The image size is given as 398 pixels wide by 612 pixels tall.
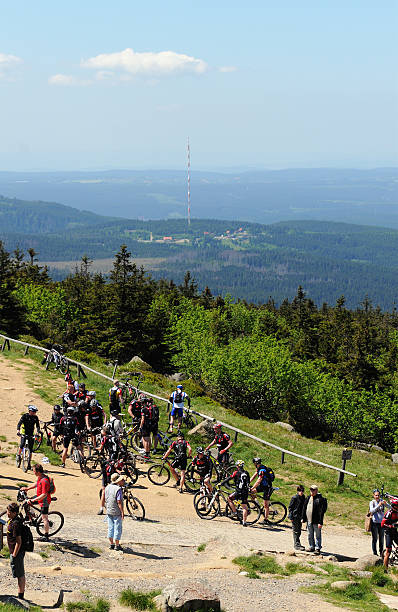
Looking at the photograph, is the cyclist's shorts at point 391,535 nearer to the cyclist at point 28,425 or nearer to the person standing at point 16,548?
the person standing at point 16,548

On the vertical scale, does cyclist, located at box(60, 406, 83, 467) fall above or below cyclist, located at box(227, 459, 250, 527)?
above

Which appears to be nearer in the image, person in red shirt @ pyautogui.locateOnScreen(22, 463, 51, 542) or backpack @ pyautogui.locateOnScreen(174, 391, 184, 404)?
person in red shirt @ pyautogui.locateOnScreen(22, 463, 51, 542)

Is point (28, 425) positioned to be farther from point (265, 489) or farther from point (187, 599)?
point (187, 599)

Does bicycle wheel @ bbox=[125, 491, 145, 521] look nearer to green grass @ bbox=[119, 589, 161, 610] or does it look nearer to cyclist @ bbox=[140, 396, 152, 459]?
cyclist @ bbox=[140, 396, 152, 459]

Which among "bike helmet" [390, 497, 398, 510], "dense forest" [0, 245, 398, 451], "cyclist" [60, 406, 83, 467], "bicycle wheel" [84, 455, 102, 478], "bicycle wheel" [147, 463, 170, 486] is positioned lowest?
"dense forest" [0, 245, 398, 451]

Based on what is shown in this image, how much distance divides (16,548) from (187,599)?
3426 millimetres

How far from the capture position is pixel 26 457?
68.8 feet

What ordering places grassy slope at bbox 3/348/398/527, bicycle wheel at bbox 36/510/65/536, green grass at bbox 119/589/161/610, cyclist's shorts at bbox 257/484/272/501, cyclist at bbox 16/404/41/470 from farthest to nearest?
1. grassy slope at bbox 3/348/398/527
2. cyclist at bbox 16/404/41/470
3. cyclist's shorts at bbox 257/484/272/501
4. bicycle wheel at bbox 36/510/65/536
5. green grass at bbox 119/589/161/610

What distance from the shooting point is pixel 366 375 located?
78.8m

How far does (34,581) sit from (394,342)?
251 feet

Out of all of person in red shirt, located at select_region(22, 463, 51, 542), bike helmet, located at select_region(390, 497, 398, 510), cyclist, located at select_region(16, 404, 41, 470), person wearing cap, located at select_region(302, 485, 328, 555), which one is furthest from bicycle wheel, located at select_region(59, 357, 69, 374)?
bike helmet, located at select_region(390, 497, 398, 510)

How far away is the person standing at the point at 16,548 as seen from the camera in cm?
1250

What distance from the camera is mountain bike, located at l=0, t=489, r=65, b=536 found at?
15.9 meters

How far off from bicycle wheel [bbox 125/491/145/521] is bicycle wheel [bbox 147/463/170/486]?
2.71 metres
